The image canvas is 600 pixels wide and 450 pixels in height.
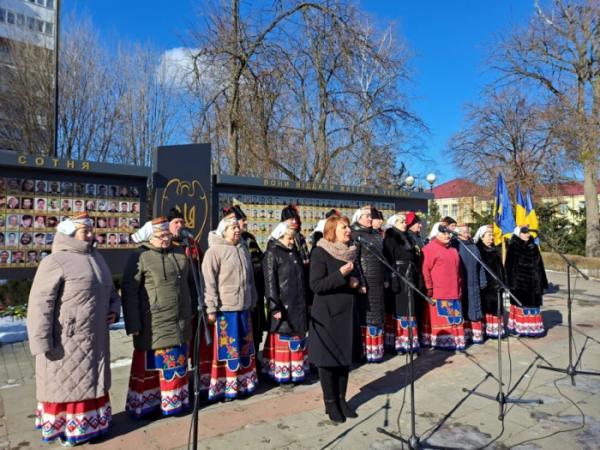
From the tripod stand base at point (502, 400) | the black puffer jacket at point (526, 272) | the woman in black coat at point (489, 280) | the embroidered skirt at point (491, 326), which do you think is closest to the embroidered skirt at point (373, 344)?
the tripod stand base at point (502, 400)

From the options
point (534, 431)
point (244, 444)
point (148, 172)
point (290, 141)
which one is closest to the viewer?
point (244, 444)

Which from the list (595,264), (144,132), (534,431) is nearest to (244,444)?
(534,431)

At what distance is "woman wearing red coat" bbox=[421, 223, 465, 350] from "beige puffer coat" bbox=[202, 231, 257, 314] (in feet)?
9.41

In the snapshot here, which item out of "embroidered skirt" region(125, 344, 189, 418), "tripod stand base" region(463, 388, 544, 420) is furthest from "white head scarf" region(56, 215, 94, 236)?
"tripod stand base" region(463, 388, 544, 420)

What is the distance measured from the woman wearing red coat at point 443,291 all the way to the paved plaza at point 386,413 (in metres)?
0.29

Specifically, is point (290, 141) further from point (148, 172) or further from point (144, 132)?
point (148, 172)

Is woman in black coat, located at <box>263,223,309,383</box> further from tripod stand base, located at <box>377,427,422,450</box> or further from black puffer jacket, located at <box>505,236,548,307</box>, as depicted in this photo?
black puffer jacket, located at <box>505,236,548,307</box>

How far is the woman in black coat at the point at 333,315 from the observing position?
3961 mm

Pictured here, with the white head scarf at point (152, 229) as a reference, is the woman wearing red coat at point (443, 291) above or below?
below

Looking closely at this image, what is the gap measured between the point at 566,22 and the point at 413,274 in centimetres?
2054

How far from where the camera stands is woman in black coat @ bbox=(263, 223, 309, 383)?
15.5 feet

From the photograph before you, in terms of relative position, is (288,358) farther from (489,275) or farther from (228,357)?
(489,275)

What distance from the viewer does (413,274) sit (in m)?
6.17

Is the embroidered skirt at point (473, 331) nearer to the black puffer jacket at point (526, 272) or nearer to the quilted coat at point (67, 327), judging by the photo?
the black puffer jacket at point (526, 272)
